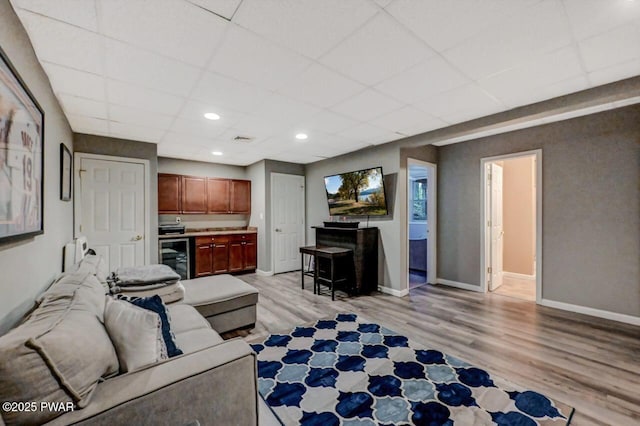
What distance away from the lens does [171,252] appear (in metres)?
5.08

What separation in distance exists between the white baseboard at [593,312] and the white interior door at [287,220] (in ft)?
14.2

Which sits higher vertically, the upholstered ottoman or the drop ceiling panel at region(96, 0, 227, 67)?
the drop ceiling panel at region(96, 0, 227, 67)

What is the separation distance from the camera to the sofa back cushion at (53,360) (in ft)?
2.74

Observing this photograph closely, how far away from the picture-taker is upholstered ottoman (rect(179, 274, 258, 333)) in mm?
2684

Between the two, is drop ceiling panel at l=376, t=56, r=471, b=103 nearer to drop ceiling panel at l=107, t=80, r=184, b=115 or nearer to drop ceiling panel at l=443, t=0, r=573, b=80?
drop ceiling panel at l=443, t=0, r=573, b=80

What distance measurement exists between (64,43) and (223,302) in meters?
2.36

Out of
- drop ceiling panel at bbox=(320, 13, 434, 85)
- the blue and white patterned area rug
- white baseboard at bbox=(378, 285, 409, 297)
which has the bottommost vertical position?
the blue and white patterned area rug

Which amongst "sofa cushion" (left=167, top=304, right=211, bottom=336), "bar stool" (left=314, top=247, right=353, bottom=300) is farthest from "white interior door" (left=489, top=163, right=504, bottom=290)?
"sofa cushion" (left=167, top=304, right=211, bottom=336)

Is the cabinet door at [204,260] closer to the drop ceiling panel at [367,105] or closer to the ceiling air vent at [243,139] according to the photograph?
the ceiling air vent at [243,139]

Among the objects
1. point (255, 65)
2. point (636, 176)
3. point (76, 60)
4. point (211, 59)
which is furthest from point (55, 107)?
point (636, 176)

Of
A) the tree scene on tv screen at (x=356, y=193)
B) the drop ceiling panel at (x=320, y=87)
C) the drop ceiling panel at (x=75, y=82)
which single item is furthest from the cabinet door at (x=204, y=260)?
the drop ceiling panel at (x=320, y=87)

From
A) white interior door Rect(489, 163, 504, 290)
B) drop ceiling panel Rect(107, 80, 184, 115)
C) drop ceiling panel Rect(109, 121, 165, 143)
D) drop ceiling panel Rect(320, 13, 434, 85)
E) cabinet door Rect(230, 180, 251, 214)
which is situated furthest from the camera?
cabinet door Rect(230, 180, 251, 214)

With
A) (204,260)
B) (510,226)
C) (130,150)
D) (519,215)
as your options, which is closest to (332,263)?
(204,260)

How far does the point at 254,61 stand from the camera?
6.73ft
